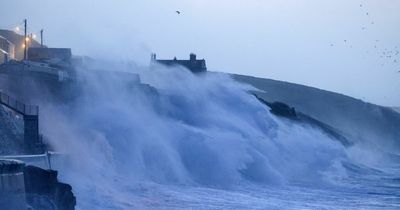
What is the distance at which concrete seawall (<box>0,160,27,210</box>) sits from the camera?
8109mm

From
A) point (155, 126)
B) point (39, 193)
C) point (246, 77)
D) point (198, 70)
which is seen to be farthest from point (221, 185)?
point (246, 77)

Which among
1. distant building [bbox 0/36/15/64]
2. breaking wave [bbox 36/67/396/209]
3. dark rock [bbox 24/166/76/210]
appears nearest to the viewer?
dark rock [bbox 24/166/76/210]

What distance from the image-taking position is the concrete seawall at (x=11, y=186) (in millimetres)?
8109

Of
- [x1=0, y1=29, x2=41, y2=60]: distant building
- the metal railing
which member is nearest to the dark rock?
the metal railing

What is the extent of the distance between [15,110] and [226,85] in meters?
15.2

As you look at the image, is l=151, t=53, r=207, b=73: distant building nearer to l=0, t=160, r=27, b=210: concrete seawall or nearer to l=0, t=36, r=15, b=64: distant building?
l=0, t=36, r=15, b=64: distant building

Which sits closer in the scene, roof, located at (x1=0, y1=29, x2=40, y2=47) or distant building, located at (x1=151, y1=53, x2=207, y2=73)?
distant building, located at (x1=151, y1=53, x2=207, y2=73)

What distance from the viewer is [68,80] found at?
2534 centimetres

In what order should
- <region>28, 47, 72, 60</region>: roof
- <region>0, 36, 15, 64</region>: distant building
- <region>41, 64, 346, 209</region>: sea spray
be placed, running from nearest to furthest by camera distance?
1. <region>41, 64, 346, 209</region>: sea spray
2. <region>0, 36, 15, 64</region>: distant building
3. <region>28, 47, 72, 60</region>: roof

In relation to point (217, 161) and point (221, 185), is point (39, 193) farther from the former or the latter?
point (217, 161)

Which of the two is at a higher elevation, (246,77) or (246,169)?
(246,77)

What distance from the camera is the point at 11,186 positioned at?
828 centimetres

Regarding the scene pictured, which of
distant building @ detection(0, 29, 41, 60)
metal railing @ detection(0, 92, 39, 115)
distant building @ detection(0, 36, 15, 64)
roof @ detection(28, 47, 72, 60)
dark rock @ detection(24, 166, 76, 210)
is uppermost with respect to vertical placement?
distant building @ detection(0, 29, 41, 60)

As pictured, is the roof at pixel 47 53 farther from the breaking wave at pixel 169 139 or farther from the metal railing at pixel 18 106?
the metal railing at pixel 18 106
